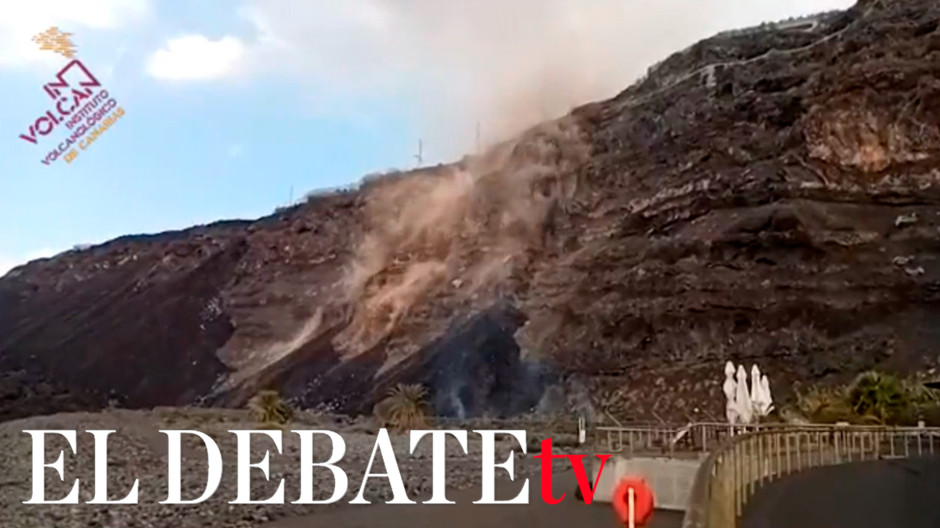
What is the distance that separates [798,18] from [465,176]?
162ft

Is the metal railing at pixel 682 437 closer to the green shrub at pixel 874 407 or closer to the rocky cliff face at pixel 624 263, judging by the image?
the green shrub at pixel 874 407

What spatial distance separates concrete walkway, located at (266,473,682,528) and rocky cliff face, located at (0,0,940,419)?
5211 cm

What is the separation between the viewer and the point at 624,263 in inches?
3548

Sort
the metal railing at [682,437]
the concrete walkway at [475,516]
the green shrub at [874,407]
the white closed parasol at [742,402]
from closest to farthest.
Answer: the concrete walkway at [475,516] → the metal railing at [682,437] → the white closed parasol at [742,402] → the green shrub at [874,407]

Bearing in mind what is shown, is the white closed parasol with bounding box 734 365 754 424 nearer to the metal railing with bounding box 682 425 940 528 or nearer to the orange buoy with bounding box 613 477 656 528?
the metal railing with bounding box 682 425 940 528

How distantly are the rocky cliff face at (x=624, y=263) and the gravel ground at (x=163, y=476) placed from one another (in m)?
32.4

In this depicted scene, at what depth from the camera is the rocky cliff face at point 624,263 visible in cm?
7956

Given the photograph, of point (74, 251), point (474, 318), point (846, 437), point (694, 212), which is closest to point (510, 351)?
point (474, 318)

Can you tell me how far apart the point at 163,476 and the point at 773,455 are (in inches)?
799

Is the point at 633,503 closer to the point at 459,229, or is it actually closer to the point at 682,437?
the point at 682,437

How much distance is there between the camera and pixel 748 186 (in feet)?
287

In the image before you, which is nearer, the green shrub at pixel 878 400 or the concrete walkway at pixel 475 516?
the concrete walkway at pixel 475 516

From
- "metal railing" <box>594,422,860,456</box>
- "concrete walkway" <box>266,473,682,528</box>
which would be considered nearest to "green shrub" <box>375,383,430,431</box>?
"metal railing" <box>594,422,860,456</box>

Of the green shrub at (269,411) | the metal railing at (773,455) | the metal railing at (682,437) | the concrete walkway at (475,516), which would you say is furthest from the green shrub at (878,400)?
the green shrub at (269,411)
